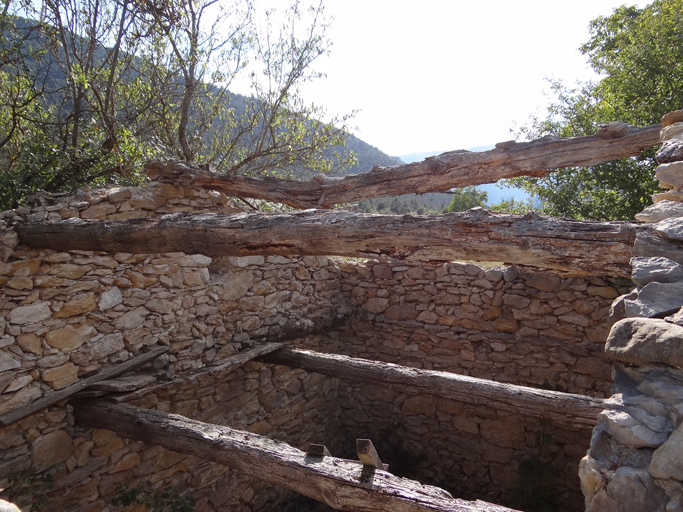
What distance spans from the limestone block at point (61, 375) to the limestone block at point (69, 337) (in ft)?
0.47

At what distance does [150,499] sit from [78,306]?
6.50ft

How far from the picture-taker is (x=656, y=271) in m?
1.66

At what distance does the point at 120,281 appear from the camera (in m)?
3.57

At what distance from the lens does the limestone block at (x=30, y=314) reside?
9.87ft

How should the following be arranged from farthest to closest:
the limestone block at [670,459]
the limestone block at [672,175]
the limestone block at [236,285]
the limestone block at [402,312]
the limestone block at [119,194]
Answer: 1. the limestone block at [402,312]
2. the limestone block at [236,285]
3. the limestone block at [119,194]
4. the limestone block at [672,175]
5. the limestone block at [670,459]

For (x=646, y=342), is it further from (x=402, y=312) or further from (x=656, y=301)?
(x=402, y=312)

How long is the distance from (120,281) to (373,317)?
11.2 feet

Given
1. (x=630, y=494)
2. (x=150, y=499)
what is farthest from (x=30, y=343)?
(x=630, y=494)

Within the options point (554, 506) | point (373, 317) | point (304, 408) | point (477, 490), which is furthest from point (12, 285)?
point (554, 506)

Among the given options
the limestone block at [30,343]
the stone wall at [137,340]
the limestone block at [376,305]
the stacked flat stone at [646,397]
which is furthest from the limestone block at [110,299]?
the stacked flat stone at [646,397]

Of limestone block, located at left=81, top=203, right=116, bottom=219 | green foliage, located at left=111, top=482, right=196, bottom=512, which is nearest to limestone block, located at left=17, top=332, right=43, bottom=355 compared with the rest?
limestone block, located at left=81, top=203, right=116, bottom=219

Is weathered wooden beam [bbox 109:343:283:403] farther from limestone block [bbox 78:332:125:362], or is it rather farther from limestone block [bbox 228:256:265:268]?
limestone block [bbox 228:256:265:268]

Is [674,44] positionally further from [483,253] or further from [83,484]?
[83,484]

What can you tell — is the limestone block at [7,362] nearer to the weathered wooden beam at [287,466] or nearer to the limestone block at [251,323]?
the weathered wooden beam at [287,466]
